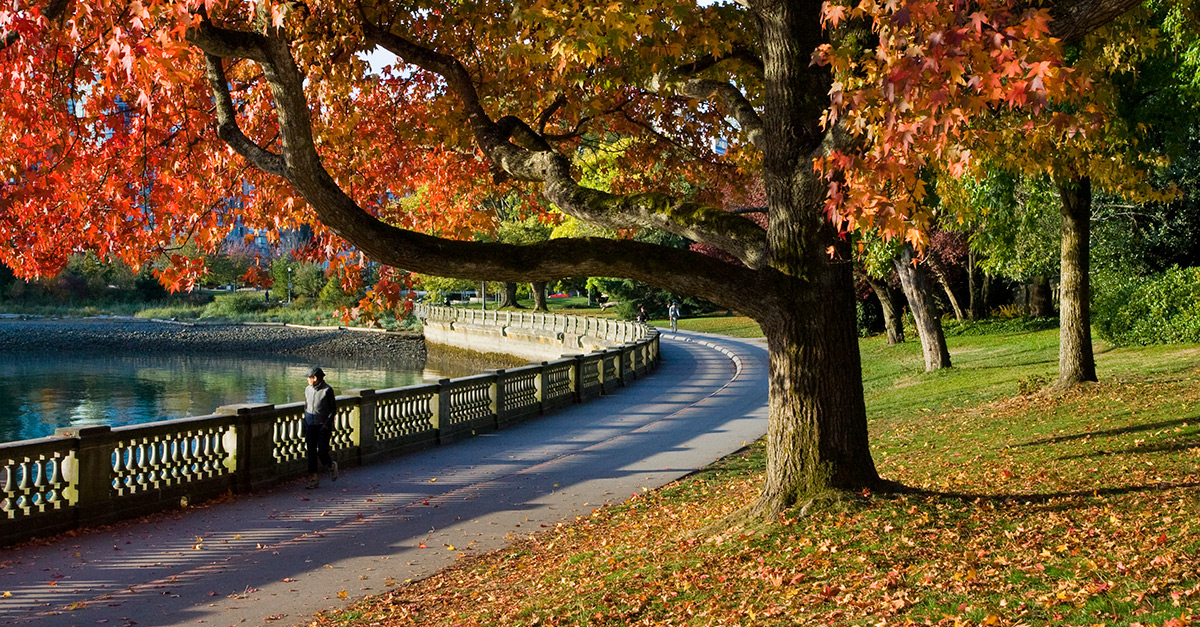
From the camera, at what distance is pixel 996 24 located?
20.0ft

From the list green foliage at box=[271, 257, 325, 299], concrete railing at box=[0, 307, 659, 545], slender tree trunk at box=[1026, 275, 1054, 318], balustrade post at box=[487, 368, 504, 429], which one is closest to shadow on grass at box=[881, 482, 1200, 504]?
concrete railing at box=[0, 307, 659, 545]

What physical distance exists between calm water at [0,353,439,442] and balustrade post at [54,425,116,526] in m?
21.6

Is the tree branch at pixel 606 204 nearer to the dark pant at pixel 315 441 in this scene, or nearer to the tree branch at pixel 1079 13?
the tree branch at pixel 1079 13

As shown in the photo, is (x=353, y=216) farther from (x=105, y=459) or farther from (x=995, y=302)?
(x=995, y=302)

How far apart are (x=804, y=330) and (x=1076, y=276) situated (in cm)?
1046

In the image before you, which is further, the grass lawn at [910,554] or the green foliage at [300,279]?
the green foliage at [300,279]

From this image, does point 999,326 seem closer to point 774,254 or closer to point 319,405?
point 319,405

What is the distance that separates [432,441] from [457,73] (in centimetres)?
871

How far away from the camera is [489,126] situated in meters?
10.8

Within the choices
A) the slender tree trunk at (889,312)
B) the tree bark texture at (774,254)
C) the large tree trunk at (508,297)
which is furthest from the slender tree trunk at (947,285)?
the large tree trunk at (508,297)

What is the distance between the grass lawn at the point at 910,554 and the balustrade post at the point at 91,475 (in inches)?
184

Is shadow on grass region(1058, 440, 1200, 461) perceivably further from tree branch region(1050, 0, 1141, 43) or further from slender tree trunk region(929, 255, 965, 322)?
slender tree trunk region(929, 255, 965, 322)

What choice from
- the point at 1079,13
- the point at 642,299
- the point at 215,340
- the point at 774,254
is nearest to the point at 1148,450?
the point at 774,254

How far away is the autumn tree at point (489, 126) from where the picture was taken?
807cm
